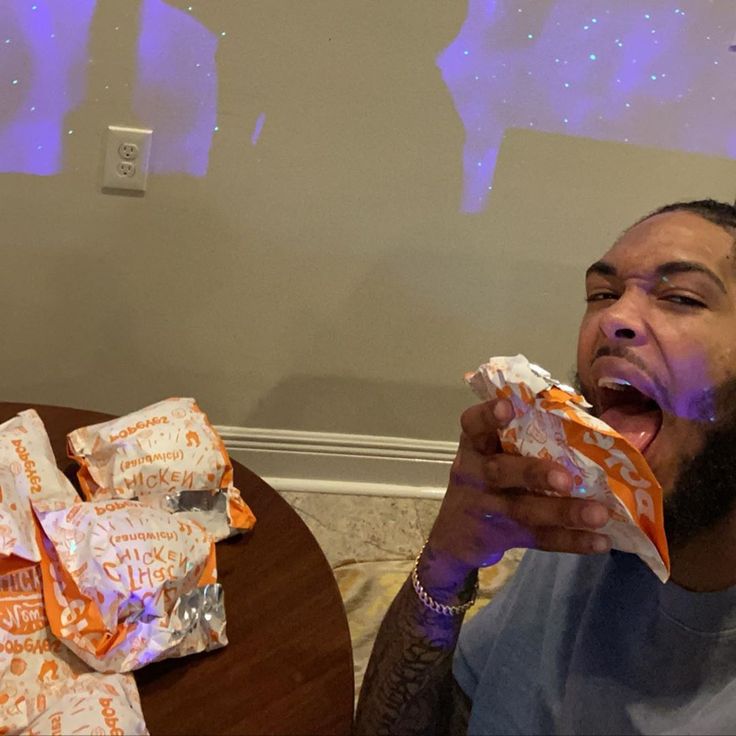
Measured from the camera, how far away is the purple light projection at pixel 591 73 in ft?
4.51

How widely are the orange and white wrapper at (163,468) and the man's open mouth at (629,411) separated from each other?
0.43 meters

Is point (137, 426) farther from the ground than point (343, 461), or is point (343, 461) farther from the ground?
point (137, 426)

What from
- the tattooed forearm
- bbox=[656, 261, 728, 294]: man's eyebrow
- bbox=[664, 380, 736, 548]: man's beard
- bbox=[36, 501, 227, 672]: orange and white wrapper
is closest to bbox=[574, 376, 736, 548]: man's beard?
bbox=[664, 380, 736, 548]: man's beard

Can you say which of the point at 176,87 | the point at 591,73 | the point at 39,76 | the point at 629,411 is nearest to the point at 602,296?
the point at 629,411

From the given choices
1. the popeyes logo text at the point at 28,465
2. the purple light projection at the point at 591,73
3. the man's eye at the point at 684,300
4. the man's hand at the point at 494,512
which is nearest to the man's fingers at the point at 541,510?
the man's hand at the point at 494,512

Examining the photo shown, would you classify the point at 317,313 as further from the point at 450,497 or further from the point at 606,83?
the point at 450,497

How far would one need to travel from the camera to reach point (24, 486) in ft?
2.71

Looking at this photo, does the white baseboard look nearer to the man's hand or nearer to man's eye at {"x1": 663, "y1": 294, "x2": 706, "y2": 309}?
the man's hand

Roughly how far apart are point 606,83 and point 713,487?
3.12 feet

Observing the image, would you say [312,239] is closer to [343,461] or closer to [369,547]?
[343,461]

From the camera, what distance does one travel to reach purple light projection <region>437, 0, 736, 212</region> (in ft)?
4.51

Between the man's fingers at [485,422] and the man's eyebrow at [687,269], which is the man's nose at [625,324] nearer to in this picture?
the man's eyebrow at [687,269]

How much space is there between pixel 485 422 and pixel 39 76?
1022 millimetres

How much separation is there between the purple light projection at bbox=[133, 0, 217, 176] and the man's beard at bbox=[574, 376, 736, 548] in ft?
3.28
